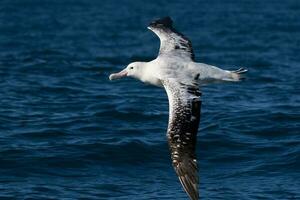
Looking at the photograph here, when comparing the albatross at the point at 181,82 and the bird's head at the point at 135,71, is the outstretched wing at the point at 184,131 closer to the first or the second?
the albatross at the point at 181,82

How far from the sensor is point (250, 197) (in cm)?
1044

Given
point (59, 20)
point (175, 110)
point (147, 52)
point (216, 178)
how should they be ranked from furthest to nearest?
point (59, 20) → point (147, 52) → point (216, 178) → point (175, 110)

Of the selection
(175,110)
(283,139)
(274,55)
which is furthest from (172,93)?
(274,55)

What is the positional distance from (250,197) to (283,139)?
284 cm

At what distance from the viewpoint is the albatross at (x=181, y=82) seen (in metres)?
8.84

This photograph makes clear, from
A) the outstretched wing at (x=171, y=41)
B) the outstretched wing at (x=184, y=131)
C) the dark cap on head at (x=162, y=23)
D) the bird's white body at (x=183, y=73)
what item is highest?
the dark cap on head at (x=162, y=23)

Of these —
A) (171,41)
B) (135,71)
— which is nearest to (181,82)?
(135,71)

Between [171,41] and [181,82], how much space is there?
1.53 metres

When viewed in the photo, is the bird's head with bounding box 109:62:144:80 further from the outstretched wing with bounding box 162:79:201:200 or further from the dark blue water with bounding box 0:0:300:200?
the dark blue water with bounding box 0:0:300:200

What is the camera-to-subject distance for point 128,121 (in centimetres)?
1426

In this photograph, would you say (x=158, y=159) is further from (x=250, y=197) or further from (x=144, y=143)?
(x=250, y=197)

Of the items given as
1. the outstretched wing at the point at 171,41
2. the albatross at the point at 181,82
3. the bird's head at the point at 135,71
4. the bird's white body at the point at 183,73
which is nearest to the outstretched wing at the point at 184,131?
the albatross at the point at 181,82

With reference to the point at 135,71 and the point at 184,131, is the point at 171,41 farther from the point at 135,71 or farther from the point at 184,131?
the point at 184,131

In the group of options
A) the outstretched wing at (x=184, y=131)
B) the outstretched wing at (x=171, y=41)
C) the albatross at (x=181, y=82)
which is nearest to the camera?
the outstretched wing at (x=184, y=131)
